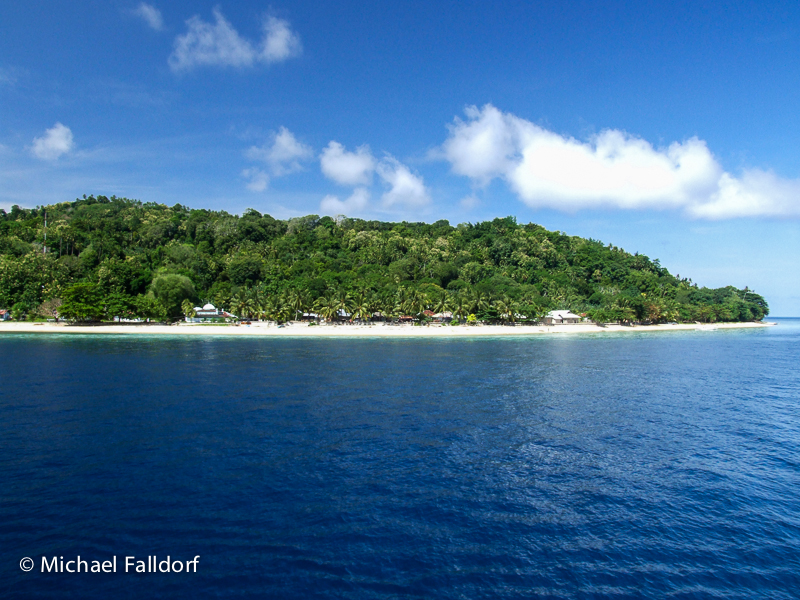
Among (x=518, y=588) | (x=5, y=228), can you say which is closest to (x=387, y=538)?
(x=518, y=588)

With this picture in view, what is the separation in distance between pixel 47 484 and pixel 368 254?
118m

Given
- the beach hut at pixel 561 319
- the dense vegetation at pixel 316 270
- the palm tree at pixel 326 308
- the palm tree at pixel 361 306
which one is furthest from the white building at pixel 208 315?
the beach hut at pixel 561 319

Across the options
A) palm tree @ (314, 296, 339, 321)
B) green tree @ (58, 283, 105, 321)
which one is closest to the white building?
green tree @ (58, 283, 105, 321)

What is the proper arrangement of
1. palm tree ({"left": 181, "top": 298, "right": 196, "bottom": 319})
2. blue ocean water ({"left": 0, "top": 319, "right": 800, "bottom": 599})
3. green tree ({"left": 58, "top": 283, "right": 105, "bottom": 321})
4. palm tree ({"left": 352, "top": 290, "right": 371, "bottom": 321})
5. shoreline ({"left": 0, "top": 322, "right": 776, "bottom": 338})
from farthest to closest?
1. palm tree ({"left": 352, "top": 290, "right": 371, "bottom": 321})
2. palm tree ({"left": 181, "top": 298, "right": 196, "bottom": 319})
3. green tree ({"left": 58, "top": 283, "right": 105, "bottom": 321})
4. shoreline ({"left": 0, "top": 322, "right": 776, "bottom": 338})
5. blue ocean water ({"left": 0, "top": 319, "right": 800, "bottom": 599})

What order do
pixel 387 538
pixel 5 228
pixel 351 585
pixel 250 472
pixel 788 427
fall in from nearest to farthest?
pixel 351 585, pixel 387 538, pixel 250 472, pixel 788 427, pixel 5 228

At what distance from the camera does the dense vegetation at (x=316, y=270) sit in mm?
90438

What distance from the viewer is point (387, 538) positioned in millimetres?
12414

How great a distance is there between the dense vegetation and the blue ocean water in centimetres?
6224

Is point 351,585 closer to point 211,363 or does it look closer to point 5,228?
point 211,363

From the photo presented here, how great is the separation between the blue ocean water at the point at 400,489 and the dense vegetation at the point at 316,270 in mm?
62240

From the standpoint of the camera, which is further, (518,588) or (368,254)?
(368,254)

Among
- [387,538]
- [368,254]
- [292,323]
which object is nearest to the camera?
[387,538]

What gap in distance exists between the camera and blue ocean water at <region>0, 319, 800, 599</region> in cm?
1093

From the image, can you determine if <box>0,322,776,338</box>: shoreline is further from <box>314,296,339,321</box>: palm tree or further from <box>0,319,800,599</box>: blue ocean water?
<box>0,319,800,599</box>: blue ocean water
